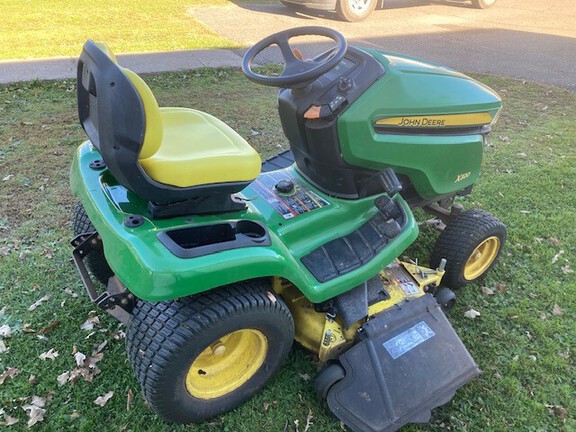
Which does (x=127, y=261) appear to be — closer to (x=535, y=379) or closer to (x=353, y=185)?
(x=353, y=185)

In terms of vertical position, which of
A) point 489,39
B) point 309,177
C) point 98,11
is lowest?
point 98,11

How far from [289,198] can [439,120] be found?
2.80 ft

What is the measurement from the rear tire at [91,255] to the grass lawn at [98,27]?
16.1 feet

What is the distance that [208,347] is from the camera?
2025mm

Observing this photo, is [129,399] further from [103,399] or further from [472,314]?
[472,314]

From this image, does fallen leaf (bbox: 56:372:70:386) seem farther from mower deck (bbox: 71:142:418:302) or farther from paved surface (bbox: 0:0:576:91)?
paved surface (bbox: 0:0:576:91)

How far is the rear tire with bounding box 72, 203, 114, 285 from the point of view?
257 centimetres

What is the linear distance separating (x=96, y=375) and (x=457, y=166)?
213 cm

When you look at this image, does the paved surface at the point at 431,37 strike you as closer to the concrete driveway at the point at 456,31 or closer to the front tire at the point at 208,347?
the concrete driveway at the point at 456,31

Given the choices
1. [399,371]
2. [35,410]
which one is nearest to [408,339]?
[399,371]

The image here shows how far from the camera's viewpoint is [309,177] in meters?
2.64

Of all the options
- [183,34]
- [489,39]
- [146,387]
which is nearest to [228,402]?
[146,387]

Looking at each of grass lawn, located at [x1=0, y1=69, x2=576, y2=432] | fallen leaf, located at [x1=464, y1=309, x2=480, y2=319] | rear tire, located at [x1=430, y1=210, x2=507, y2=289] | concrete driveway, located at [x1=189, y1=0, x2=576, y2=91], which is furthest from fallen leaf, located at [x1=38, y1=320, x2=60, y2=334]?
concrete driveway, located at [x1=189, y1=0, x2=576, y2=91]

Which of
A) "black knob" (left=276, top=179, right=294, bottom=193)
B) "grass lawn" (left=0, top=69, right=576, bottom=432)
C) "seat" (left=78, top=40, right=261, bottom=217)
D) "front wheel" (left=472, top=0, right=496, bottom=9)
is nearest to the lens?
"seat" (left=78, top=40, right=261, bottom=217)
